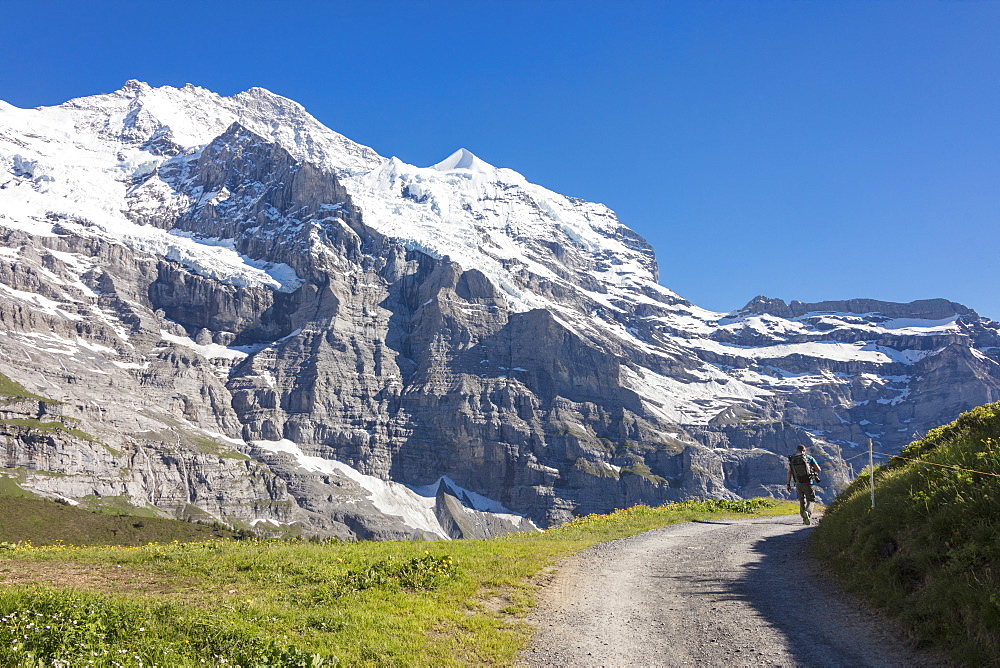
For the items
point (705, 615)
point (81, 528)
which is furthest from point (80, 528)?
point (705, 615)

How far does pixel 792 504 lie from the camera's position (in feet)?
132

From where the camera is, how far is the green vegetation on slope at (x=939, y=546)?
1088 centimetres

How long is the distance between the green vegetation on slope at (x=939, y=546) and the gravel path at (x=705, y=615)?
27.0 inches

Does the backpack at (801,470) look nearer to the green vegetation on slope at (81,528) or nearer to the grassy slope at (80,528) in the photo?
the green vegetation on slope at (81,528)

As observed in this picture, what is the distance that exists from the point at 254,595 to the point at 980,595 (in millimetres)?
15323

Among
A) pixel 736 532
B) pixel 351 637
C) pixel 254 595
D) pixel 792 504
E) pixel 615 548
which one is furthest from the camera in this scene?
pixel 792 504

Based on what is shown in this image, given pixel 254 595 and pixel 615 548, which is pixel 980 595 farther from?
pixel 254 595

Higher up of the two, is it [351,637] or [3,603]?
[3,603]

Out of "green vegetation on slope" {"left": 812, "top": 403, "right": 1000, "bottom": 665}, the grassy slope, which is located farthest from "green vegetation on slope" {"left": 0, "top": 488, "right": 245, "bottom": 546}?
"green vegetation on slope" {"left": 812, "top": 403, "right": 1000, "bottom": 665}

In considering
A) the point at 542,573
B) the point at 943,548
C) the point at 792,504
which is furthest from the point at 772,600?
the point at 792,504

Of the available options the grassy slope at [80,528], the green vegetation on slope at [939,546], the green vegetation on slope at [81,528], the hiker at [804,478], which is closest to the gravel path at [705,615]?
the green vegetation on slope at [939,546]

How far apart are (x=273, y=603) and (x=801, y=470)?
22.6 meters

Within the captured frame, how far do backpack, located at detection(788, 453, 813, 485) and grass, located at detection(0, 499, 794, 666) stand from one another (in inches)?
389

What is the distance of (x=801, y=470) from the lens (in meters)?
27.6
